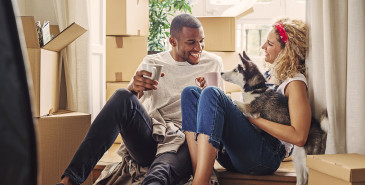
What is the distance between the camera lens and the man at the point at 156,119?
1.63 metres

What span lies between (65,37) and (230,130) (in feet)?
3.31

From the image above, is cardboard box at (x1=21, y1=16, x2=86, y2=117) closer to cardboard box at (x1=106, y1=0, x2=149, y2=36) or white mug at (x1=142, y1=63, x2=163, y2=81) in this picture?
white mug at (x1=142, y1=63, x2=163, y2=81)

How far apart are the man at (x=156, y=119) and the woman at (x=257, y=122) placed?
0.12m

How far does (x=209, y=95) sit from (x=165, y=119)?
51cm

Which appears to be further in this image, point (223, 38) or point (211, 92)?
point (223, 38)

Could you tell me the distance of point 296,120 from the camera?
1582 millimetres

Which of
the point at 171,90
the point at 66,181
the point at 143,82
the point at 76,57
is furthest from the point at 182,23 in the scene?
the point at 66,181

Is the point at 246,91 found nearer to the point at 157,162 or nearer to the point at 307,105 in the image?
the point at 307,105

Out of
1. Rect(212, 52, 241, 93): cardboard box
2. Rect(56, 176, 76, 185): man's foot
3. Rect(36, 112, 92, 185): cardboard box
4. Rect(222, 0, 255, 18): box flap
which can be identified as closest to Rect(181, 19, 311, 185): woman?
Rect(56, 176, 76, 185): man's foot

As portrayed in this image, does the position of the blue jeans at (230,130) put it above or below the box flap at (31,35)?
below

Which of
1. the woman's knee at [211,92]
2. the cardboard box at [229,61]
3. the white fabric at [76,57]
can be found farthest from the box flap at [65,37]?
the cardboard box at [229,61]

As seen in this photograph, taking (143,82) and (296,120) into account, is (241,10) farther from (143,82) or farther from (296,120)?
(296,120)

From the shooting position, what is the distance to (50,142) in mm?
2020

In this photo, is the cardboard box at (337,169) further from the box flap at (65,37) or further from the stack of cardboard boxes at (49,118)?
the box flap at (65,37)
